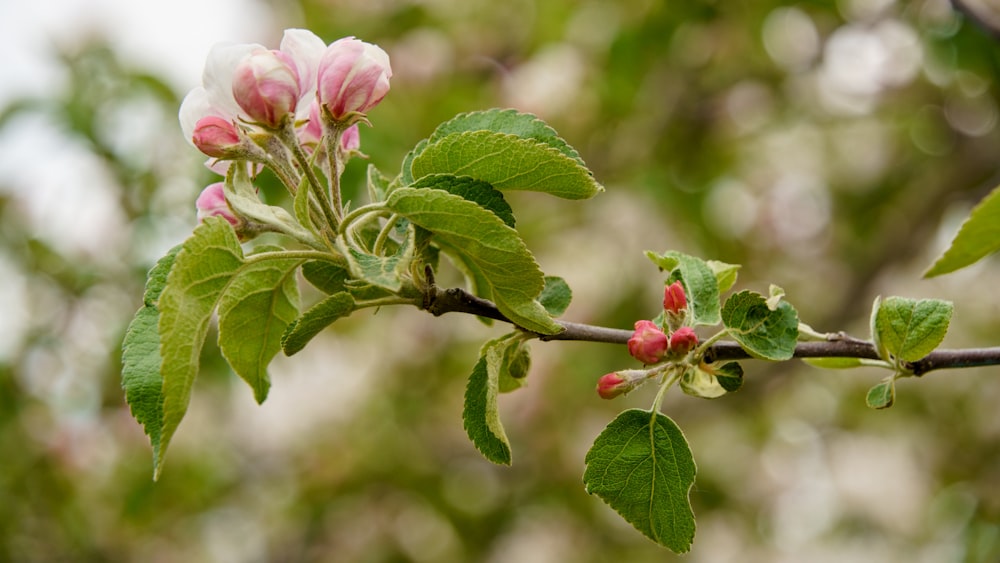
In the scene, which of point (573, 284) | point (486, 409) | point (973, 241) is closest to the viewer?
point (973, 241)

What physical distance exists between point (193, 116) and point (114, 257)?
4.43 ft

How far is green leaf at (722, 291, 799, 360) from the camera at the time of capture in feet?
1.50

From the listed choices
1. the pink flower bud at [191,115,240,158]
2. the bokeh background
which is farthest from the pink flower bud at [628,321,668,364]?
the bokeh background

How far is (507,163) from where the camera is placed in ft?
1.44

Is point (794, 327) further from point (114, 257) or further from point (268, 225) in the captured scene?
point (114, 257)

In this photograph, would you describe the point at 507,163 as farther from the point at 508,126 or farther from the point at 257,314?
the point at 257,314

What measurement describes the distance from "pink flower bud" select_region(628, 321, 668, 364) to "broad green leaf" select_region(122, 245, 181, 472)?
0.24 metres

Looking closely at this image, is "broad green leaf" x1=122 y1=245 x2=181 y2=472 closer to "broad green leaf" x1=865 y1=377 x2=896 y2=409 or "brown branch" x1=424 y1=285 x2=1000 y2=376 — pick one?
"brown branch" x1=424 y1=285 x2=1000 y2=376

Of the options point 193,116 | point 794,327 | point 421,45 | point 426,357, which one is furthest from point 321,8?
point 794,327

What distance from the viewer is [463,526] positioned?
5.98ft

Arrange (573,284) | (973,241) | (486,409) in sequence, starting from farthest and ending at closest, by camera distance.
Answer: (573,284)
(486,409)
(973,241)

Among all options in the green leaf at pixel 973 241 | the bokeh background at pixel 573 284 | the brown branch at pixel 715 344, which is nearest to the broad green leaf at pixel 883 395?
the brown branch at pixel 715 344

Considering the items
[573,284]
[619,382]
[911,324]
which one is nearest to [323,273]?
[619,382]

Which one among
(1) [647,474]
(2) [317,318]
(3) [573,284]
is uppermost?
(2) [317,318]
